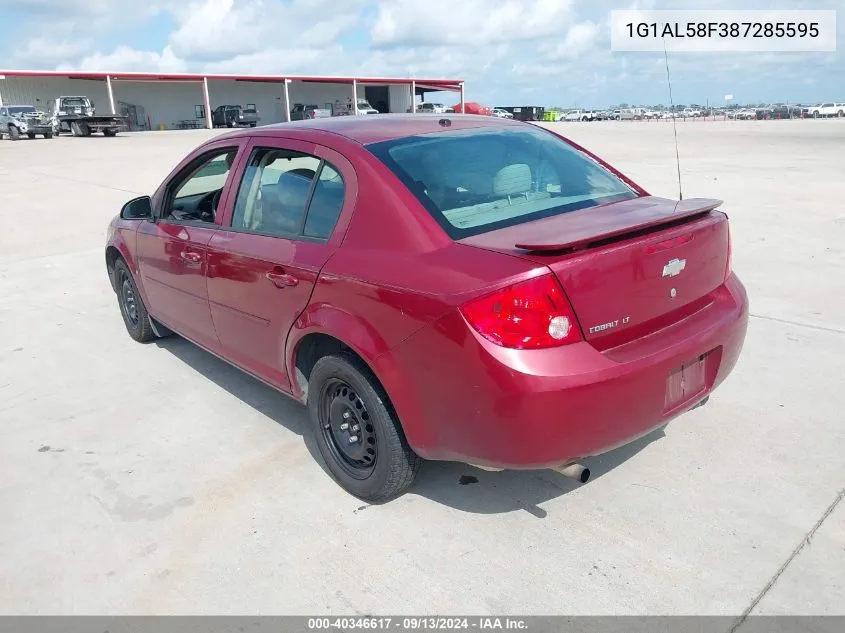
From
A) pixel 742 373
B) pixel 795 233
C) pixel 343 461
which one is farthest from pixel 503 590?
pixel 795 233

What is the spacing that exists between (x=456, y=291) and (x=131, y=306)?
379 centimetres

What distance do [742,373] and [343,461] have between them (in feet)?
8.61

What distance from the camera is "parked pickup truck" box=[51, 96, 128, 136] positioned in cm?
3588

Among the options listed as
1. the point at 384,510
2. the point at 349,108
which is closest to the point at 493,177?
the point at 384,510

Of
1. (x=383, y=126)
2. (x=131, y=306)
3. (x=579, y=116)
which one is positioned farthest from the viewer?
(x=579, y=116)

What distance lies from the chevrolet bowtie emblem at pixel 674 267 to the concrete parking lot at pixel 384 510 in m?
1.03

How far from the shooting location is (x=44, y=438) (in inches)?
151

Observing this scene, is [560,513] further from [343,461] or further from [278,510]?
[278,510]

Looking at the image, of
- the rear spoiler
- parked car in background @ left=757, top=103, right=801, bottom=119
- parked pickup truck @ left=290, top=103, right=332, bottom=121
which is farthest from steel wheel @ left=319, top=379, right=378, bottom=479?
parked car in background @ left=757, top=103, right=801, bottom=119

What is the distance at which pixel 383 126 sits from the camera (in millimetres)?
3471

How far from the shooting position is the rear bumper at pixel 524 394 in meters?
2.37

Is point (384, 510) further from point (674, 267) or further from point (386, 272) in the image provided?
point (674, 267)

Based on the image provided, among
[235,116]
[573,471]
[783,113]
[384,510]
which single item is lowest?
[384,510]
